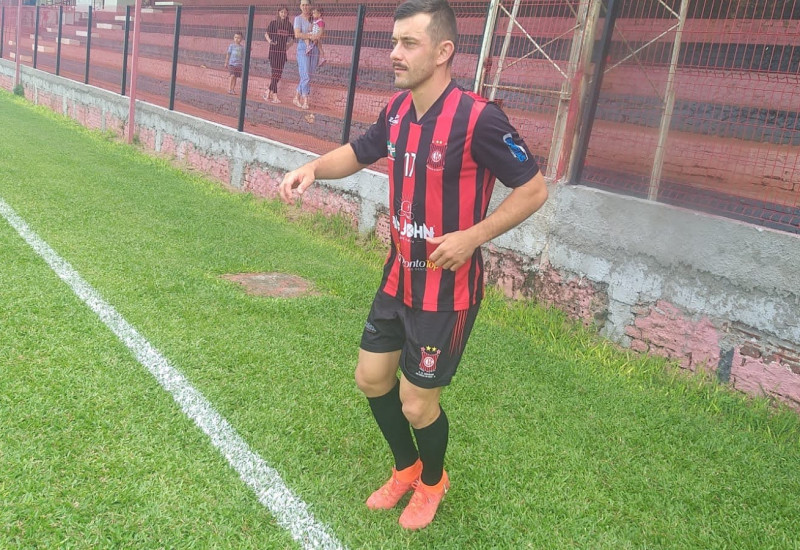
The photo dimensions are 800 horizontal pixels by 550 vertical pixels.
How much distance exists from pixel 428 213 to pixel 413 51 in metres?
0.57

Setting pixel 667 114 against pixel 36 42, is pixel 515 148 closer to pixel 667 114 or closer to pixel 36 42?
pixel 667 114

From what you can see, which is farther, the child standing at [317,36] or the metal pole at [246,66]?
the metal pole at [246,66]

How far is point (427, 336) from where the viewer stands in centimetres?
277

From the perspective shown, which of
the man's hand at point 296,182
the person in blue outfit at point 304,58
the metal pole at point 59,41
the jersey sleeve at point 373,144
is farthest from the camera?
the metal pole at point 59,41

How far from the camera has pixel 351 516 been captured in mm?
3066

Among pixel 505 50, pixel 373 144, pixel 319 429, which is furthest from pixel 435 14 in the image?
pixel 505 50

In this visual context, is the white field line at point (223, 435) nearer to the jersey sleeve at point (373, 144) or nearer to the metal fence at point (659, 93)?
the jersey sleeve at point (373, 144)

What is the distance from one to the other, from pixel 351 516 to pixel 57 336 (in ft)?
7.58

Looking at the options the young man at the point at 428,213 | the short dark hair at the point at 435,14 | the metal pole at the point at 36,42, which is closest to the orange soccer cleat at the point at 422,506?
the young man at the point at 428,213

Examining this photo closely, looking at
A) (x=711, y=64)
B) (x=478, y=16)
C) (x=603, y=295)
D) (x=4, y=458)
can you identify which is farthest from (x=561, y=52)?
(x=4, y=458)

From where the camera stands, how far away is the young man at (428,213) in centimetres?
259

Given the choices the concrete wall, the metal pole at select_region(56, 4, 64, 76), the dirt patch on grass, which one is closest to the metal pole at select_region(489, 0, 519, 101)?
the concrete wall

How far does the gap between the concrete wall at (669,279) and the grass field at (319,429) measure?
194mm

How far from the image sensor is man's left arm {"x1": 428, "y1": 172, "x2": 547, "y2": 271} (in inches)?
101
